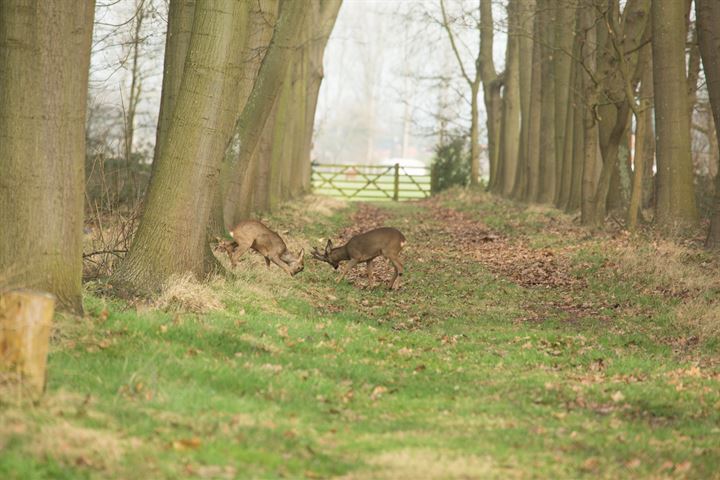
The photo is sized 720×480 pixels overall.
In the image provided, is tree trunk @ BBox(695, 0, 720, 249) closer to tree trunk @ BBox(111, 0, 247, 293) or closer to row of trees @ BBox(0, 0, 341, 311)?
row of trees @ BBox(0, 0, 341, 311)

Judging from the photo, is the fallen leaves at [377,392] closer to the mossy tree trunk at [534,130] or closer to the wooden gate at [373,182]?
the mossy tree trunk at [534,130]

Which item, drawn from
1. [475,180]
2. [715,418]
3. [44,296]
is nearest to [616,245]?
[715,418]

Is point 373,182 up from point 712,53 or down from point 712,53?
down

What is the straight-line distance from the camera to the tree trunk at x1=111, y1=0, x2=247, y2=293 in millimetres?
13055

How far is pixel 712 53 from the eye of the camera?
19438mm

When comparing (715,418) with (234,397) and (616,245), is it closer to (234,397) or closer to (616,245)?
(234,397)

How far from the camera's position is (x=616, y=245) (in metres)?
20.8

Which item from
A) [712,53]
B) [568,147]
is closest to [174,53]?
[712,53]

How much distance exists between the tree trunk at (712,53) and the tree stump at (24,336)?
14.2 meters

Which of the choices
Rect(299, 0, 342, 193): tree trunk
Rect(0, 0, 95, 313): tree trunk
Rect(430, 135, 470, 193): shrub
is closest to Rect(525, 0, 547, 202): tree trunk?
Rect(299, 0, 342, 193): tree trunk

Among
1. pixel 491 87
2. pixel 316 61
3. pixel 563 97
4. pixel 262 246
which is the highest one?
pixel 491 87

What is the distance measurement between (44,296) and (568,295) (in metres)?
10.9

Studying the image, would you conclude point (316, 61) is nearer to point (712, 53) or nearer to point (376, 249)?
point (712, 53)

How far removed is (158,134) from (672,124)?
10.2m
